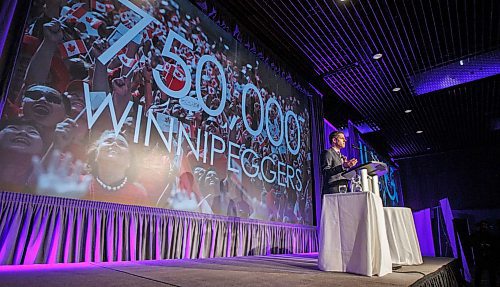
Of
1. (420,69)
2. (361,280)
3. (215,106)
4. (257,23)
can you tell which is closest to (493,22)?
(420,69)

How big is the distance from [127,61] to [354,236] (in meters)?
2.37

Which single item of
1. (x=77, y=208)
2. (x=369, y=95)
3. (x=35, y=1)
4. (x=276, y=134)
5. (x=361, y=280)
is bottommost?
(x=361, y=280)

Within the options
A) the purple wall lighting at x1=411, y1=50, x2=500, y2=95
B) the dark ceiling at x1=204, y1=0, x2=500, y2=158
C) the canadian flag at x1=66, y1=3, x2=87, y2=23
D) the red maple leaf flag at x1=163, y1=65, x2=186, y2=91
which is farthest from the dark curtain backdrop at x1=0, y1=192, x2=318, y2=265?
the purple wall lighting at x1=411, y1=50, x2=500, y2=95

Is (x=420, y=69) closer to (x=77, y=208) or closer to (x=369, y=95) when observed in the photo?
(x=369, y=95)

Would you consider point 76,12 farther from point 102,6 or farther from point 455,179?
point 455,179

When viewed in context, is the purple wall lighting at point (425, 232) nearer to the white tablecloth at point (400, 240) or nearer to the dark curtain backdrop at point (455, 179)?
the white tablecloth at point (400, 240)

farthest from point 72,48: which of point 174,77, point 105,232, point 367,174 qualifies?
point 367,174

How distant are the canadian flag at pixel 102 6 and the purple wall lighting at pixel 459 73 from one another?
548cm

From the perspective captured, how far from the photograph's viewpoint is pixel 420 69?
5.75 metres

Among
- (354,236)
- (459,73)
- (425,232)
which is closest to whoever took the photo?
(354,236)

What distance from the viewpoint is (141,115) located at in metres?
2.78

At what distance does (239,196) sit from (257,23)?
255cm

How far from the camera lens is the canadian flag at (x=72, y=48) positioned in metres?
2.36

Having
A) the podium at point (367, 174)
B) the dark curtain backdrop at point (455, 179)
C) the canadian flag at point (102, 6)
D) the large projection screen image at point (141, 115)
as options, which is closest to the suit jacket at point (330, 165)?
the podium at point (367, 174)
